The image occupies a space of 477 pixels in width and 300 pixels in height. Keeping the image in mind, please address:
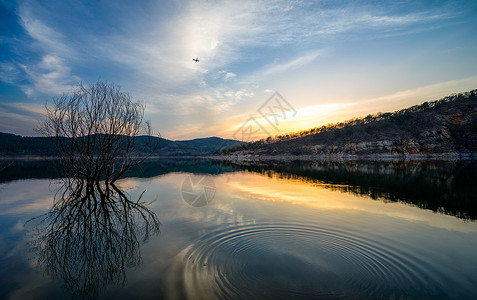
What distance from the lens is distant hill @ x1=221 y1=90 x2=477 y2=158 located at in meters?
56.9

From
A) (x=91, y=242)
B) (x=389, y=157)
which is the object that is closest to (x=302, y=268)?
(x=91, y=242)

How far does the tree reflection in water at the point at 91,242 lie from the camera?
489 centimetres

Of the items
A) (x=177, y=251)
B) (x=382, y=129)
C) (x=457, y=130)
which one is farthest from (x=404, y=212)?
(x=382, y=129)

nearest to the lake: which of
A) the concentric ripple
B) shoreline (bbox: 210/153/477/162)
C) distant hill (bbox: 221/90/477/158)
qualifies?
the concentric ripple

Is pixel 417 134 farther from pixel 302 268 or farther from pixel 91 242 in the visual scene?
pixel 91 242

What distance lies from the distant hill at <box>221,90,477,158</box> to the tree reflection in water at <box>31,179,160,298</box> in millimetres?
75014

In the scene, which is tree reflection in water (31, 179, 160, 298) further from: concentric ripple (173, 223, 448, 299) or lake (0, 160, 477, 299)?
concentric ripple (173, 223, 448, 299)

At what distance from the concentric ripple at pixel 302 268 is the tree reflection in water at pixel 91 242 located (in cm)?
182

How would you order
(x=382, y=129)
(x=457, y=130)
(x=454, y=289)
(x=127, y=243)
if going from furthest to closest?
1. (x=382, y=129)
2. (x=457, y=130)
3. (x=127, y=243)
4. (x=454, y=289)

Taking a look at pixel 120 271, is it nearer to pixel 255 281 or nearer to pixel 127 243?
pixel 127 243

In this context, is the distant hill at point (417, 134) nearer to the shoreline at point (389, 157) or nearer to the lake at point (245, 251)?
the shoreline at point (389, 157)

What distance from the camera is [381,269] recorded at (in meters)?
5.01

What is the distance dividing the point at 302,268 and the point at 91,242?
6.84 m

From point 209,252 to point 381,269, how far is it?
4.42m
